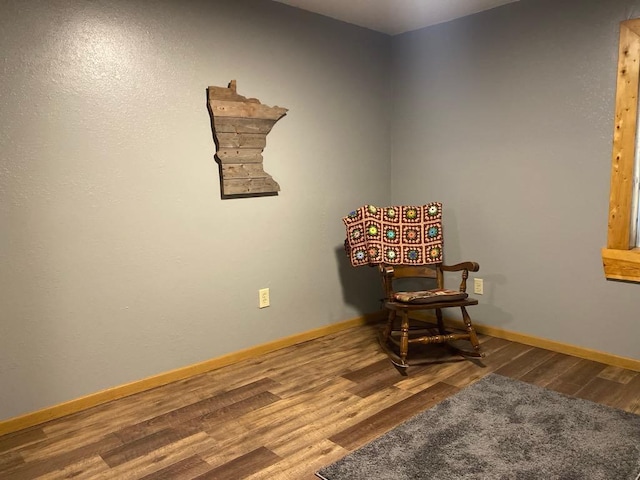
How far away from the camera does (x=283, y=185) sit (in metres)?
3.18

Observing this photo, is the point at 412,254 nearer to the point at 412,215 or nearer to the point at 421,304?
the point at 412,215

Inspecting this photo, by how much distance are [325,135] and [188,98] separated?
1019 millimetres

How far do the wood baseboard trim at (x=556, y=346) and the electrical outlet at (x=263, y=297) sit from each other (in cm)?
139

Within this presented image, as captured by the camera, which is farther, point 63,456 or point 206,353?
point 206,353

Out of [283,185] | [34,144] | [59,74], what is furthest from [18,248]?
[283,185]

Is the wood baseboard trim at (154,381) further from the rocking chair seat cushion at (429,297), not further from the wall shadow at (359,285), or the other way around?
the rocking chair seat cushion at (429,297)

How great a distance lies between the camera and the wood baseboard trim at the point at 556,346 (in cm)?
280

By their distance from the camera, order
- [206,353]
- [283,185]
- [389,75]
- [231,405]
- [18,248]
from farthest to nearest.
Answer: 1. [389,75]
2. [283,185]
3. [206,353]
4. [231,405]
5. [18,248]

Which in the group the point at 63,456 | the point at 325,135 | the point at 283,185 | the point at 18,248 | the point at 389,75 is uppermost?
the point at 389,75

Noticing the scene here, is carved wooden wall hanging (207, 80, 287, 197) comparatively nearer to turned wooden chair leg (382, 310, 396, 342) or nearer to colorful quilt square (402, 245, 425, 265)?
colorful quilt square (402, 245, 425, 265)

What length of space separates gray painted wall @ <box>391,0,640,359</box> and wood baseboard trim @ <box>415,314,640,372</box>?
0.12 ft

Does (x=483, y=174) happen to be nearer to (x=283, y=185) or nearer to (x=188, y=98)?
(x=283, y=185)

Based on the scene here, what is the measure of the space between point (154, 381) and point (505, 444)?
1787mm

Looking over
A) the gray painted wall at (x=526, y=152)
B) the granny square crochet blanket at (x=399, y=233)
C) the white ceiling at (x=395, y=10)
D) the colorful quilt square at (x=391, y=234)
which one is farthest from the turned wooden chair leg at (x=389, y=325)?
the white ceiling at (x=395, y=10)
